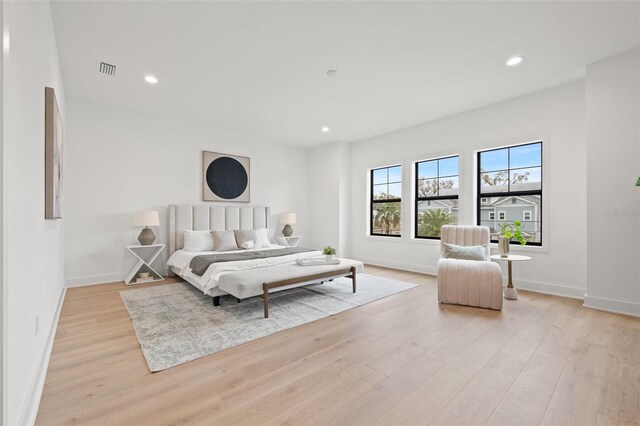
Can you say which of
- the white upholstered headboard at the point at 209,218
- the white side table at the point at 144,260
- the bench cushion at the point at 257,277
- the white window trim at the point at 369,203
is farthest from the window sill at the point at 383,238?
the white side table at the point at 144,260

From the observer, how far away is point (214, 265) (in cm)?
347

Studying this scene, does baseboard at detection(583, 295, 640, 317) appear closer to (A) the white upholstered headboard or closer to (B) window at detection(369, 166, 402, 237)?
(B) window at detection(369, 166, 402, 237)

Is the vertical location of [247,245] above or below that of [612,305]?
above

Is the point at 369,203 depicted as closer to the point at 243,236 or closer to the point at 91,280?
the point at 243,236

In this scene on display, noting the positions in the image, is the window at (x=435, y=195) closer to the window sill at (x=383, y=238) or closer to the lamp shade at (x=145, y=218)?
the window sill at (x=383, y=238)

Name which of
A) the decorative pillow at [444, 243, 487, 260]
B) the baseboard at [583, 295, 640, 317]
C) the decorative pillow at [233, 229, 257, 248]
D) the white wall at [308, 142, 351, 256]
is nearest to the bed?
the decorative pillow at [233, 229, 257, 248]

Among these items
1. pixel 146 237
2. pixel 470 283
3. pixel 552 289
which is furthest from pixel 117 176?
pixel 552 289

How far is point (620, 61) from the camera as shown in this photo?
3139mm

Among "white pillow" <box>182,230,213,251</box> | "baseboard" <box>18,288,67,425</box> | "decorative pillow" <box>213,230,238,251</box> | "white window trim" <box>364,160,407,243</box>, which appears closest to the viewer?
"baseboard" <box>18,288,67,425</box>

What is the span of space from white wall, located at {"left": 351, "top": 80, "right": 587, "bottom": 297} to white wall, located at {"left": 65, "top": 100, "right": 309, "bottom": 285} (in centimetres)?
403

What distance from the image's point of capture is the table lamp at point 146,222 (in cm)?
446

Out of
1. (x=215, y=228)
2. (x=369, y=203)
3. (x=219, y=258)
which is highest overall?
(x=369, y=203)

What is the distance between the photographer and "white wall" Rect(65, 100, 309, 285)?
4.26m

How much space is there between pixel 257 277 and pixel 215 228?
2618 mm
